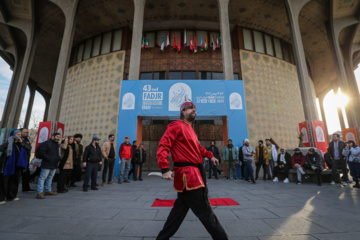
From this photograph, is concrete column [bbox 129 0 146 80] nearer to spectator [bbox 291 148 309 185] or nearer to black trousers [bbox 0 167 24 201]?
black trousers [bbox 0 167 24 201]

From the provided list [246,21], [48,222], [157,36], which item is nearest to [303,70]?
[246,21]

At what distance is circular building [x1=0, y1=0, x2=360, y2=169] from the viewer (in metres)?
14.5

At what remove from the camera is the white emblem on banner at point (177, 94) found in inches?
372

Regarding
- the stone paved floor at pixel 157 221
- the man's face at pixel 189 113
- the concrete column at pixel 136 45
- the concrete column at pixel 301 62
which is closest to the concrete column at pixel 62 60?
the concrete column at pixel 136 45

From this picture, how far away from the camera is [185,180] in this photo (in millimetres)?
1958

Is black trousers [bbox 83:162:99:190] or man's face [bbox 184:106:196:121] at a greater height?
man's face [bbox 184:106:196:121]

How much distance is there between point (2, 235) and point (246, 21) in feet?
64.3

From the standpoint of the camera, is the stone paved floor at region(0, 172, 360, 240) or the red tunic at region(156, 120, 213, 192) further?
the stone paved floor at region(0, 172, 360, 240)

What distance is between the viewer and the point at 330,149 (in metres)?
7.38

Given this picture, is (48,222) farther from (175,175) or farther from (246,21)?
(246,21)

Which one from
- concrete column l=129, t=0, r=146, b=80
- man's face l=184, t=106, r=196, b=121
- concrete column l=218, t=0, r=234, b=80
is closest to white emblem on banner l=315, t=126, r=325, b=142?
concrete column l=218, t=0, r=234, b=80

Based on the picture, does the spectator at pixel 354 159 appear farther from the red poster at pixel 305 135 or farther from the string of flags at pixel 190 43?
the string of flags at pixel 190 43

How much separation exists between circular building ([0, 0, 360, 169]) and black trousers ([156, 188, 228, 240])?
1196 centimetres

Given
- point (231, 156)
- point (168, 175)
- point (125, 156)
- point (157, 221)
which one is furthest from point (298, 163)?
point (168, 175)
